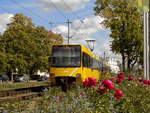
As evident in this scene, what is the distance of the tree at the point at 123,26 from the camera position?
102ft

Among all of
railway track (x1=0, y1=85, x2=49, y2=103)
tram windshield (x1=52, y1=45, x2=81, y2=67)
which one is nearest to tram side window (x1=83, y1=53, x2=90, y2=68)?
tram windshield (x1=52, y1=45, x2=81, y2=67)

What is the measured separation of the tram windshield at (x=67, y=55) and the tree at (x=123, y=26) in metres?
8.31

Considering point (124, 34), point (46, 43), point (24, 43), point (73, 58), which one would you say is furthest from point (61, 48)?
point (46, 43)

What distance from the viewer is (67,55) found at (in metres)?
23.7

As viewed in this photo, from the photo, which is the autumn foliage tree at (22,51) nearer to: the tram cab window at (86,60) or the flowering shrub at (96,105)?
the tram cab window at (86,60)

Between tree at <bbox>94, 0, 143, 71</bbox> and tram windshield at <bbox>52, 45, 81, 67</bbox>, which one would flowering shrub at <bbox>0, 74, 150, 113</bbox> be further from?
tree at <bbox>94, 0, 143, 71</bbox>

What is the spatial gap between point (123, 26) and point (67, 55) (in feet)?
32.4

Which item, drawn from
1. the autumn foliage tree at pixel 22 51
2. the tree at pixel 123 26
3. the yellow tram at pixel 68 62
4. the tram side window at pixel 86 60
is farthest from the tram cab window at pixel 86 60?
the autumn foliage tree at pixel 22 51

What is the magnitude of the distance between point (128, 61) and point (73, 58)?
38.6 ft

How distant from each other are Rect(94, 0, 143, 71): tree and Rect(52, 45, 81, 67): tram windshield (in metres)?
8.31

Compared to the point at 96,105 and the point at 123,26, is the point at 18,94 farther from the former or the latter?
the point at 96,105

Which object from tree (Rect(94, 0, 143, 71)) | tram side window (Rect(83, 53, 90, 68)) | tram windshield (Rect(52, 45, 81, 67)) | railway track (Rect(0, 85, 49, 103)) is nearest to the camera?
railway track (Rect(0, 85, 49, 103))

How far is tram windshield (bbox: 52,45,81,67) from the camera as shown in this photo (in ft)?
77.6

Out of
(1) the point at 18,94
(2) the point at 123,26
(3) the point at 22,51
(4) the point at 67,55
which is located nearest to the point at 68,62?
(4) the point at 67,55
